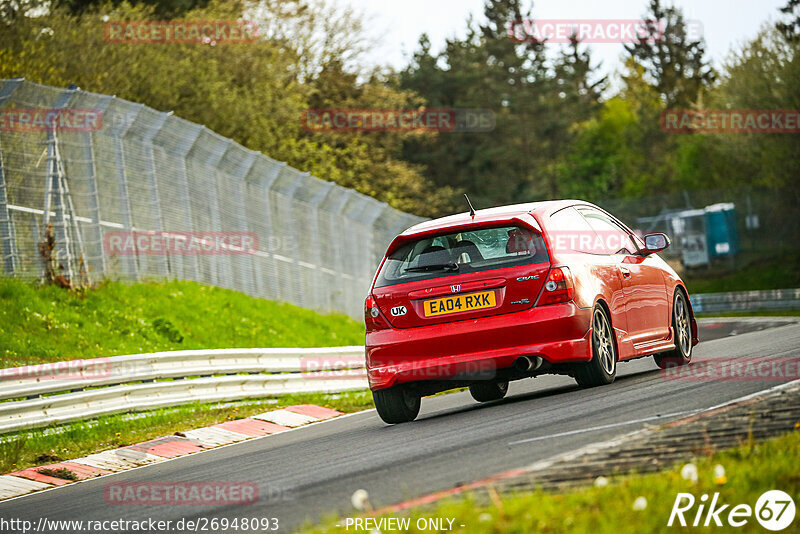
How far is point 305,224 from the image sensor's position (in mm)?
26234

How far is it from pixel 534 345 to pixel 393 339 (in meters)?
1.17

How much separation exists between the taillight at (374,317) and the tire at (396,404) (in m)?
0.57

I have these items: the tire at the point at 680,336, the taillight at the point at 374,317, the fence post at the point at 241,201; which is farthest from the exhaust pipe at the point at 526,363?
the fence post at the point at 241,201

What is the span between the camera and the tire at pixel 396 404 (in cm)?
960

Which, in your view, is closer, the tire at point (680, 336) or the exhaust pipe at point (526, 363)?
the exhaust pipe at point (526, 363)

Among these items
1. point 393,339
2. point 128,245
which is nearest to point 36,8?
point 128,245

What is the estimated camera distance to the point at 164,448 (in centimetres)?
1082

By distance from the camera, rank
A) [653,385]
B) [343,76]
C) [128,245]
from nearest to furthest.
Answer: [653,385] < [128,245] < [343,76]

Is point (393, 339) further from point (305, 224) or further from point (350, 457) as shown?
point (305, 224)

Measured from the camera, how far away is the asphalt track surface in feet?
20.1

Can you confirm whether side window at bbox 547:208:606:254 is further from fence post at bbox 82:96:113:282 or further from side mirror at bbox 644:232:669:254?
fence post at bbox 82:96:113:282

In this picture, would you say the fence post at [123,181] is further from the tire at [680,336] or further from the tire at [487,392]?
the tire at [680,336]

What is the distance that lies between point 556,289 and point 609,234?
1.80 metres

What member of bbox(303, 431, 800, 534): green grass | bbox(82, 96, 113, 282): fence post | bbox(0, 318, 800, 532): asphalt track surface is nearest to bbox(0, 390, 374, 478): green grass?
bbox(0, 318, 800, 532): asphalt track surface
